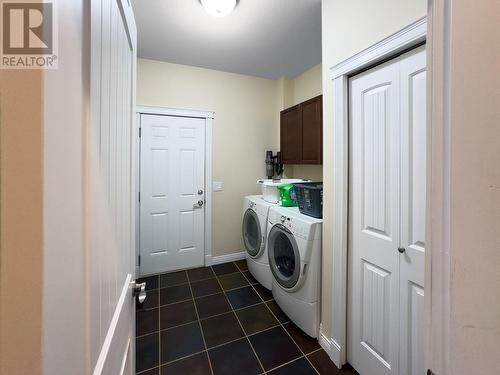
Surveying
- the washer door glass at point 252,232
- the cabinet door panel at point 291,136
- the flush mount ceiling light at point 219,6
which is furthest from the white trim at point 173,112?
the washer door glass at point 252,232

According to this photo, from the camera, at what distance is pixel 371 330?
4.48ft

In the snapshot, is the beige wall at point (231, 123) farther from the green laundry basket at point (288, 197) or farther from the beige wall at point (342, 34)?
the beige wall at point (342, 34)

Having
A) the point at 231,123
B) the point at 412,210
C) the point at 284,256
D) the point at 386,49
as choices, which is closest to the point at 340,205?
the point at 412,210

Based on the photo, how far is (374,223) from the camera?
135 centimetres

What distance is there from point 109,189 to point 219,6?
1789mm

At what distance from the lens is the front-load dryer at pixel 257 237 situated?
7.69ft

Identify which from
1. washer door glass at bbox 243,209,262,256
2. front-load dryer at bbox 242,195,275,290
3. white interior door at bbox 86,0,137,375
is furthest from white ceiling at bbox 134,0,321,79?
washer door glass at bbox 243,209,262,256

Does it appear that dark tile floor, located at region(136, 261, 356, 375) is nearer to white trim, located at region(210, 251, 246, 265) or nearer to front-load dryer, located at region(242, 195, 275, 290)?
front-load dryer, located at region(242, 195, 275, 290)

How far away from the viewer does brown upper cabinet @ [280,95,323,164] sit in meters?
2.28

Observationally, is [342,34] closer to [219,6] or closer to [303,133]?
[219,6]

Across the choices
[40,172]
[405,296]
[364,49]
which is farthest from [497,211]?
[364,49]

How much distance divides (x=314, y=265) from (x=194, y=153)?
2.00 m

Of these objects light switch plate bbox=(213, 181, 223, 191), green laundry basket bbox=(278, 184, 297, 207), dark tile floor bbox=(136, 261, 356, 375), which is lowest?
dark tile floor bbox=(136, 261, 356, 375)

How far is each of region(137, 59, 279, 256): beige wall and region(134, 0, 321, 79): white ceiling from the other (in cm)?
19
